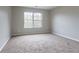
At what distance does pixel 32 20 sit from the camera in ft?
26.5

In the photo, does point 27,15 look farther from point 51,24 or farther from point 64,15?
point 64,15

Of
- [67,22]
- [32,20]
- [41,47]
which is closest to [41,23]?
[32,20]

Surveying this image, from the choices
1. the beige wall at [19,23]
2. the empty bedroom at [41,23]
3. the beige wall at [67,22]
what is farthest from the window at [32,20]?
the beige wall at [67,22]

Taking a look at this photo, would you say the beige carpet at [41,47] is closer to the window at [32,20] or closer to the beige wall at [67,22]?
the beige wall at [67,22]

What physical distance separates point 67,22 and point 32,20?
3203 millimetres

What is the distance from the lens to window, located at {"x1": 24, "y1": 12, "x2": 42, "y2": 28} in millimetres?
7820

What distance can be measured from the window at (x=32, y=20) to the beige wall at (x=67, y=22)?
4.84 ft

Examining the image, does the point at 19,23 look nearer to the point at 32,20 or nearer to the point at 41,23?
the point at 32,20

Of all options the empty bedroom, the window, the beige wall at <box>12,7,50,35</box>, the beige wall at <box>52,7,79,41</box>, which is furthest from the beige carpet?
the window

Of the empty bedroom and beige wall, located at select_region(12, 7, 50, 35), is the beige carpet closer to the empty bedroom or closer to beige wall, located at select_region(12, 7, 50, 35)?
the empty bedroom

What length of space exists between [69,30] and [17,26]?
3919 millimetres

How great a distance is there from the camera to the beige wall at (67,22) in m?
5.03
